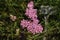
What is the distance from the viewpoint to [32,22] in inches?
117

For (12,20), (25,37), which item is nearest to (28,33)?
(25,37)

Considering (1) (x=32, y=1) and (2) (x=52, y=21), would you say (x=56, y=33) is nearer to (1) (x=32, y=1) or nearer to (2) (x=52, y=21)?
(2) (x=52, y=21)

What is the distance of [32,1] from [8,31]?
47cm

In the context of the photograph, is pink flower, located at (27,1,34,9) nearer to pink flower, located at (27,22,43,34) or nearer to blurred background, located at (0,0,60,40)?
blurred background, located at (0,0,60,40)

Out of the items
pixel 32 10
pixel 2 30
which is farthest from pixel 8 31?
pixel 32 10

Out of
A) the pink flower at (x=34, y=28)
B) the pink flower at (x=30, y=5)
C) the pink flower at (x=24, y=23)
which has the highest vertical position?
the pink flower at (x=30, y=5)

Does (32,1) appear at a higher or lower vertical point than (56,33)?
higher

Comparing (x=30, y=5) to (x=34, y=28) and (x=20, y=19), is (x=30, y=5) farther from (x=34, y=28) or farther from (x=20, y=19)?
(x=34, y=28)

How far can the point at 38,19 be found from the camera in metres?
3.04

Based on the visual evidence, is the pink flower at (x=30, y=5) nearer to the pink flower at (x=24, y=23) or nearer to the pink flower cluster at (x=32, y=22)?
the pink flower cluster at (x=32, y=22)

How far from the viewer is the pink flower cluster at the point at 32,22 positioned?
293 centimetres

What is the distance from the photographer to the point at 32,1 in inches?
122

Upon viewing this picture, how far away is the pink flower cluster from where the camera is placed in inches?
115

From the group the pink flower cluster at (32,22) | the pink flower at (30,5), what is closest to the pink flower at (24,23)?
the pink flower cluster at (32,22)
